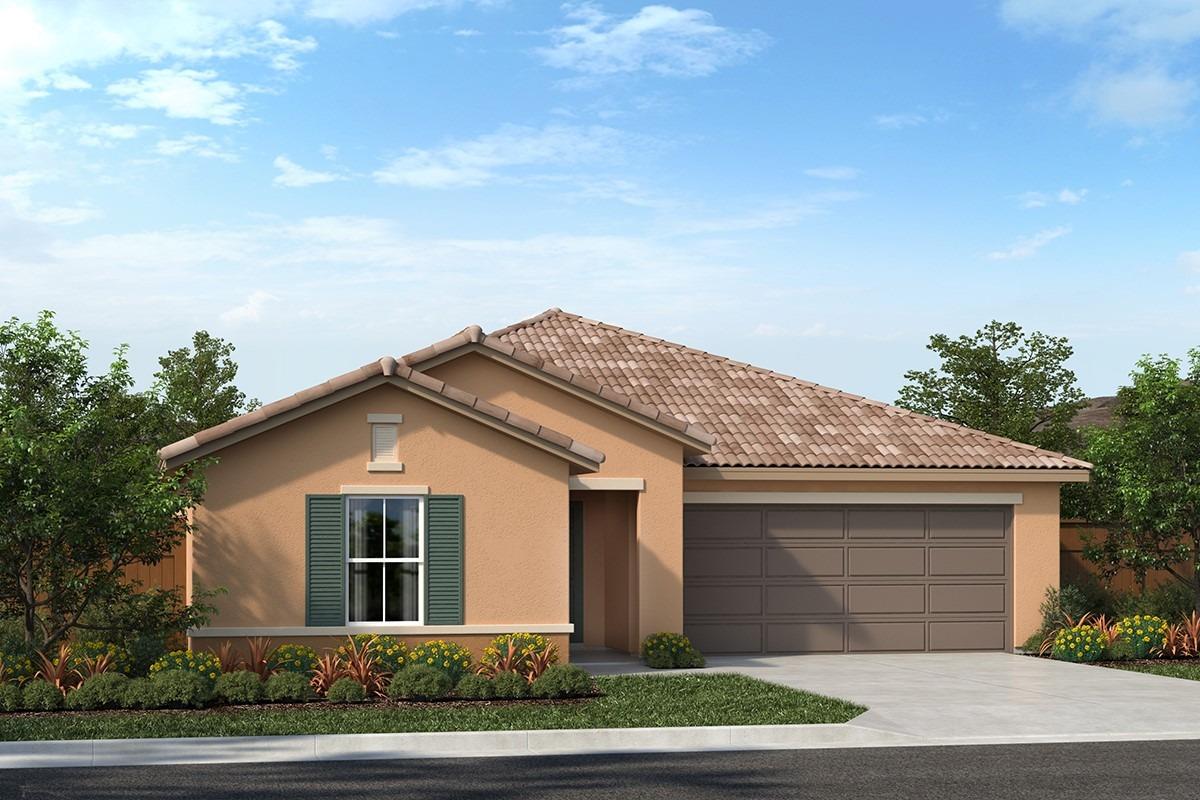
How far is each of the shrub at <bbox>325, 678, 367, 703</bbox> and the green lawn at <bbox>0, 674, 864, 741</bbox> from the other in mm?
164

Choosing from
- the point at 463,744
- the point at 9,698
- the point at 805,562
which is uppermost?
the point at 805,562

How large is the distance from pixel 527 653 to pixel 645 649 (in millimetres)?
3365

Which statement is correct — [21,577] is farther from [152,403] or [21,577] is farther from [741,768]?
[741,768]

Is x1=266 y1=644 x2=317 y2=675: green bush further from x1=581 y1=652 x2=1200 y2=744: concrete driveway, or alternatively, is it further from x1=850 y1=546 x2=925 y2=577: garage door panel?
x1=850 y1=546 x2=925 y2=577: garage door panel

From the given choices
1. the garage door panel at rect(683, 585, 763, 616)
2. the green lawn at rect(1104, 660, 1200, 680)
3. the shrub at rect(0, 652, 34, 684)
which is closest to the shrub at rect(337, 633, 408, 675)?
the shrub at rect(0, 652, 34, 684)

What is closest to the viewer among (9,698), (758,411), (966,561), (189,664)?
(9,698)

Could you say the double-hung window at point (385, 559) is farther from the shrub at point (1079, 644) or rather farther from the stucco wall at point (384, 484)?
the shrub at point (1079, 644)

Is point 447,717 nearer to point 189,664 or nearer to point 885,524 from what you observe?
point 189,664

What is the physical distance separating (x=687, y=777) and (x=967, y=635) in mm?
12220

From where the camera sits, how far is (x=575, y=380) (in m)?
21.3

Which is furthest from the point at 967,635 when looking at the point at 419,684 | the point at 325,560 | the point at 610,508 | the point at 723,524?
the point at 419,684

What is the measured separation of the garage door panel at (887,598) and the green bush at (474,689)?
326 inches

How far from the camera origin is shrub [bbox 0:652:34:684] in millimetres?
15953

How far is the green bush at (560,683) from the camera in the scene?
16078mm
